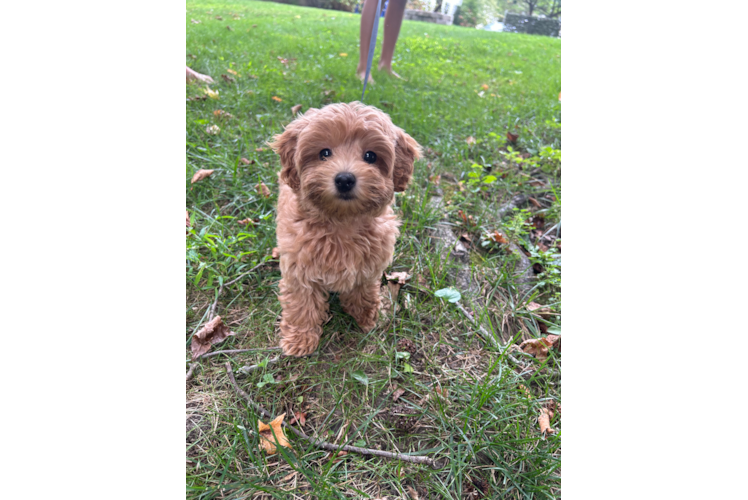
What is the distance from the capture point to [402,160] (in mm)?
2104

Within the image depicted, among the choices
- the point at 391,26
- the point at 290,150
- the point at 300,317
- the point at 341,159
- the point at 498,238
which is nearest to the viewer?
the point at 341,159

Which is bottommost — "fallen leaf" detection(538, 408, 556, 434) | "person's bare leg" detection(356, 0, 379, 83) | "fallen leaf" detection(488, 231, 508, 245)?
"fallen leaf" detection(538, 408, 556, 434)

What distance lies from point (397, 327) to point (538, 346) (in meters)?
0.95

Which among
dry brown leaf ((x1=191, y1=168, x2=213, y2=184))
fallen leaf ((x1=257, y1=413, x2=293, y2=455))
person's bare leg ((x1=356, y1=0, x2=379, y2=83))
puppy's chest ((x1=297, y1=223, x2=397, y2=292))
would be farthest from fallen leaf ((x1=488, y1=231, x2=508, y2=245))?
person's bare leg ((x1=356, y1=0, x2=379, y2=83))

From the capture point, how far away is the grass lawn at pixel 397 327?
168cm

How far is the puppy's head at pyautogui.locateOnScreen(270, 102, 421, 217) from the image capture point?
1815mm

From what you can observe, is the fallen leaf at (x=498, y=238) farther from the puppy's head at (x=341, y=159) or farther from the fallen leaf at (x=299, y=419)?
the fallen leaf at (x=299, y=419)

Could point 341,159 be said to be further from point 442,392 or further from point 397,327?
point 442,392

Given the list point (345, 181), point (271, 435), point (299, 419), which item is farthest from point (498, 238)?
point (271, 435)

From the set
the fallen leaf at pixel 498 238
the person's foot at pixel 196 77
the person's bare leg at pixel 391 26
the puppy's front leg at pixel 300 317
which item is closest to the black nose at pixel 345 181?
the puppy's front leg at pixel 300 317

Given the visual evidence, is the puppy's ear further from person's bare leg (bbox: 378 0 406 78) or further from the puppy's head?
person's bare leg (bbox: 378 0 406 78)

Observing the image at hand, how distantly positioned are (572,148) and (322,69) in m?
5.26

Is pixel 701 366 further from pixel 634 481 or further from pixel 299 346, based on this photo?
pixel 299 346

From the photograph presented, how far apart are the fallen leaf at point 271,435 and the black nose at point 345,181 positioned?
126 centimetres
